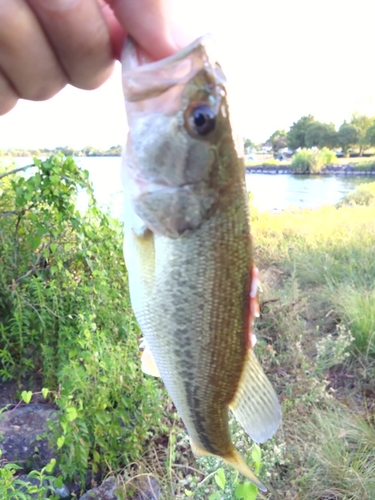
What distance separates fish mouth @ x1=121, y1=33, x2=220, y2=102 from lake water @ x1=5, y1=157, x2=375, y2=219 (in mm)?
266

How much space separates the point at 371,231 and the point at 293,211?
4465mm

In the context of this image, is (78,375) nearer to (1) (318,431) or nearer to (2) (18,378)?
(2) (18,378)

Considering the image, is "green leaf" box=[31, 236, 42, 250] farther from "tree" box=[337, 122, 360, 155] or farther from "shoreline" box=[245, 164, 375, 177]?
"tree" box=[337, 122, 360, 155]

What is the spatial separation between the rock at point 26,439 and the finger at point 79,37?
2.20 meters

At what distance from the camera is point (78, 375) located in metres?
2.37

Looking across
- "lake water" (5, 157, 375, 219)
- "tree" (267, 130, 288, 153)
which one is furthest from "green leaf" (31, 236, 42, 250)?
"tree" (267, 130, 288, 153)

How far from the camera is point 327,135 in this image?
35.3m

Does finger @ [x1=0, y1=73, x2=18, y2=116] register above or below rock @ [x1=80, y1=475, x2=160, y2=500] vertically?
above

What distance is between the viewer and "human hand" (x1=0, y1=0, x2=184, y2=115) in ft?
3.27

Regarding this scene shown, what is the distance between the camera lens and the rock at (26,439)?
2770mm

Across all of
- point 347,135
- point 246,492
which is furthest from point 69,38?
point 347,135

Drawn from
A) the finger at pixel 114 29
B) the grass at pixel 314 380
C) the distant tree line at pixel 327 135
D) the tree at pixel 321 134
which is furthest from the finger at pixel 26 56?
the tree at pixel 321 134

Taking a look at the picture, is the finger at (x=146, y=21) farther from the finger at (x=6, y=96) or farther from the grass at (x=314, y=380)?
the grass at (x=314, y=380)

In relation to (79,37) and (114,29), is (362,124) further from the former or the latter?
(79,37)
